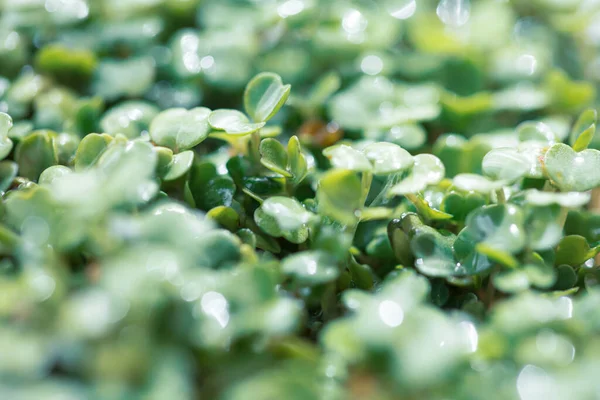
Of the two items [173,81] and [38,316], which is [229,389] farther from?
[173,81]

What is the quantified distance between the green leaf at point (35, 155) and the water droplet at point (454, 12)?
3.43 feet

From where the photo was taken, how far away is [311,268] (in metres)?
0.64

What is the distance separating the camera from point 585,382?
1.58ft

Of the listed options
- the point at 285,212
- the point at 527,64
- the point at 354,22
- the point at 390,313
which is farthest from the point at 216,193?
the point at 527,64

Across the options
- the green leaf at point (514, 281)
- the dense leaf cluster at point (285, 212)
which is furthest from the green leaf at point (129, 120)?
the green leaf at point (514, 281)

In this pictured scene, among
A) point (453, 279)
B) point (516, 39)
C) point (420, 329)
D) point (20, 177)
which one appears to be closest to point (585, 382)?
point (420, 329)

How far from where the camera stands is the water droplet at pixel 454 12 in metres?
1.52

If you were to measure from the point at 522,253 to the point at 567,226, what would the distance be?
0.17 meters

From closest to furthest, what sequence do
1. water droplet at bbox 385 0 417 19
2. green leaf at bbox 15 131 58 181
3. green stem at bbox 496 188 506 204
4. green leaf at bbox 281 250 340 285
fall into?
green leaf at bbox 281 250 340 285
green stem at bbox 496 188 506 204
green leaf at bbox 15 131 58 181
water droplet at bbox 385 0 417 19

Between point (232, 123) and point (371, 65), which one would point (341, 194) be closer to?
point (232, 123)

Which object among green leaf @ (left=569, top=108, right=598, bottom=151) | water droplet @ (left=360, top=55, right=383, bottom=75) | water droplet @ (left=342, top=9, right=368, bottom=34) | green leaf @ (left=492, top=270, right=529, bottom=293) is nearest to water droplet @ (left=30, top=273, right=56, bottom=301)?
green leaf @ (left=492, top=270, right=529, bottom=293)

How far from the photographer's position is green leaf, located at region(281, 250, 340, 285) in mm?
628

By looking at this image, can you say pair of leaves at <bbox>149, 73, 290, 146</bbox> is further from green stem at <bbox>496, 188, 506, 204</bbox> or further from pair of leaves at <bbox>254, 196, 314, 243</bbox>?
green stem at <bbox>496, 188, 506, 204</bbox>

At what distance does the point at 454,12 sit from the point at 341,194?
1.04 m
